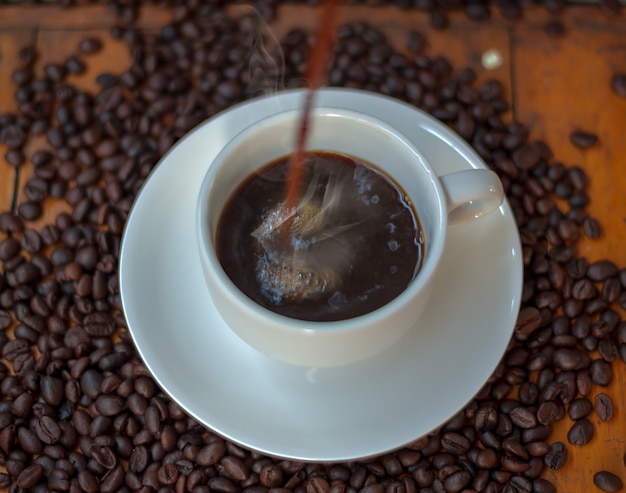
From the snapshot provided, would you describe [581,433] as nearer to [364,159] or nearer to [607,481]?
[607,481]

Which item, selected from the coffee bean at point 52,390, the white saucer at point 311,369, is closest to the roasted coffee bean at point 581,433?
the white saucer at point 311,369

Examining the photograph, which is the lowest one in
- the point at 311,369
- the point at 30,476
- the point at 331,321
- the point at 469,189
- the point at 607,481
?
the point at 30,476

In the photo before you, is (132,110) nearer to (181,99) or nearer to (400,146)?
(181,99)

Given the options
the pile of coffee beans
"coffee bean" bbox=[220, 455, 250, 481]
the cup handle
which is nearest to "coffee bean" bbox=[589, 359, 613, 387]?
the pile of coffee beans

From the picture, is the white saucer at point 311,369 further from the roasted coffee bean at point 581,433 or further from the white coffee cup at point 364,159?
the roasted coffee bean at point 581,433

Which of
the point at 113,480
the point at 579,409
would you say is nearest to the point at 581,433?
the point at 579,409

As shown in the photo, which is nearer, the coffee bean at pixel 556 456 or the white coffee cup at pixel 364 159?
the white coffee cup at pixel 364 159
